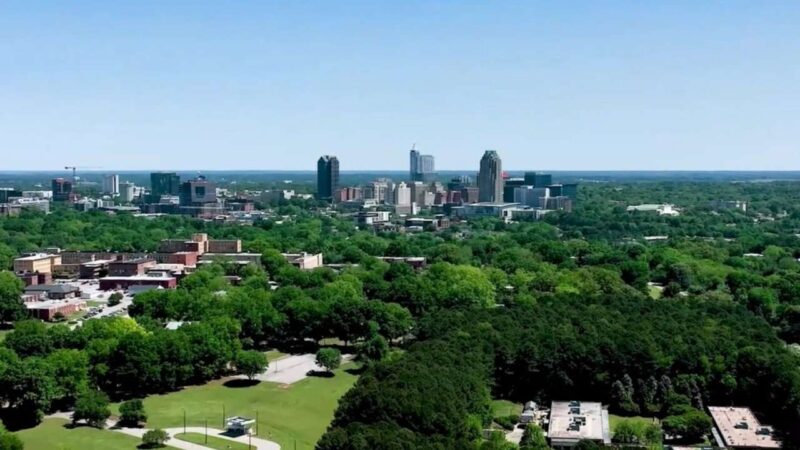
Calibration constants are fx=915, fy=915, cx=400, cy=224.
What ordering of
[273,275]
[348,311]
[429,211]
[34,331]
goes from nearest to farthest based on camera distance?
[34,331] → [348,311] → [273,275] → [429,211]

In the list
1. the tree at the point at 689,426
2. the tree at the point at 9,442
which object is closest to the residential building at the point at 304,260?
the tree at the point at 689,426

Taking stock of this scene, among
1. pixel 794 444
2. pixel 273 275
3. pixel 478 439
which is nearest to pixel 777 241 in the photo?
pixel 273 275

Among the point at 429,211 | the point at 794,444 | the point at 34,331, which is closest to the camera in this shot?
the point at 794,444

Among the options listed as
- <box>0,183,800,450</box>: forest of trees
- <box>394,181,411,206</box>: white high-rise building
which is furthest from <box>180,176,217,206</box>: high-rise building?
<box>0,183,800,450</box>: forest of trees

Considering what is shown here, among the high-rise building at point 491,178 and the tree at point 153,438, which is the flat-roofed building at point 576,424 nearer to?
the tree at point 153,438

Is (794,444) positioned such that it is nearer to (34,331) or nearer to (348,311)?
(348,311)

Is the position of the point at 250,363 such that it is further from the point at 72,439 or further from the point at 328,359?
the point at 72,439
